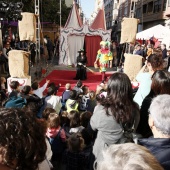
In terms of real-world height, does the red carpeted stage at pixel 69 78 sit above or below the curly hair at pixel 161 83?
below

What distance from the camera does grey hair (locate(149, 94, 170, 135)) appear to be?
4.89 ft

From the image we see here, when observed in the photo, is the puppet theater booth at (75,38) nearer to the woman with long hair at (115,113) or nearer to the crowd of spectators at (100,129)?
the crowd of spectators at (100,129)

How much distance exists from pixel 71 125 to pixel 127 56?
12.1ft

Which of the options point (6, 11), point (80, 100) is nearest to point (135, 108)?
point (80, 100)

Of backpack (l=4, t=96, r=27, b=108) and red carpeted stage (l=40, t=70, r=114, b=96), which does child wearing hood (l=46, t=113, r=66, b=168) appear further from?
red carpeted stage (l=40, t=70, r=114, b=96)

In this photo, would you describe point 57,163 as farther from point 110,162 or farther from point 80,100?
point 110,162

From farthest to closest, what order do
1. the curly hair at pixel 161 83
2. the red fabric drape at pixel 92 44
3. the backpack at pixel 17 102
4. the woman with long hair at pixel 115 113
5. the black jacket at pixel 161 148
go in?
1. the red fabric drape at pixel 92 44
2. the backpack at pixel 17 102
3. the curly hair at pixel 161 83
4. the woman with long hair at pixel 115 113
5. the black jacket at pixel 161 148

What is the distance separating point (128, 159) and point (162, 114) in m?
0.67

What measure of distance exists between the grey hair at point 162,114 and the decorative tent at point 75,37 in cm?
1160

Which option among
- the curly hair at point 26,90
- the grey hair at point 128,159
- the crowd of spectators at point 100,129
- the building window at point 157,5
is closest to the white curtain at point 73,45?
the crowd of spectators at point 100,129

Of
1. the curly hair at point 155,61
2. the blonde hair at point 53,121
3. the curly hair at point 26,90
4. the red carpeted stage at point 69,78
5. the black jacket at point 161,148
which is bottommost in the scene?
the red carpeted stage at point 69,78

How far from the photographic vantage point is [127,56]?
6.29 metres

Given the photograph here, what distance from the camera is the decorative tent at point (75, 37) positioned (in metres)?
12.8

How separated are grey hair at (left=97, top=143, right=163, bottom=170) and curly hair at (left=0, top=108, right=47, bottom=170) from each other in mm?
418
